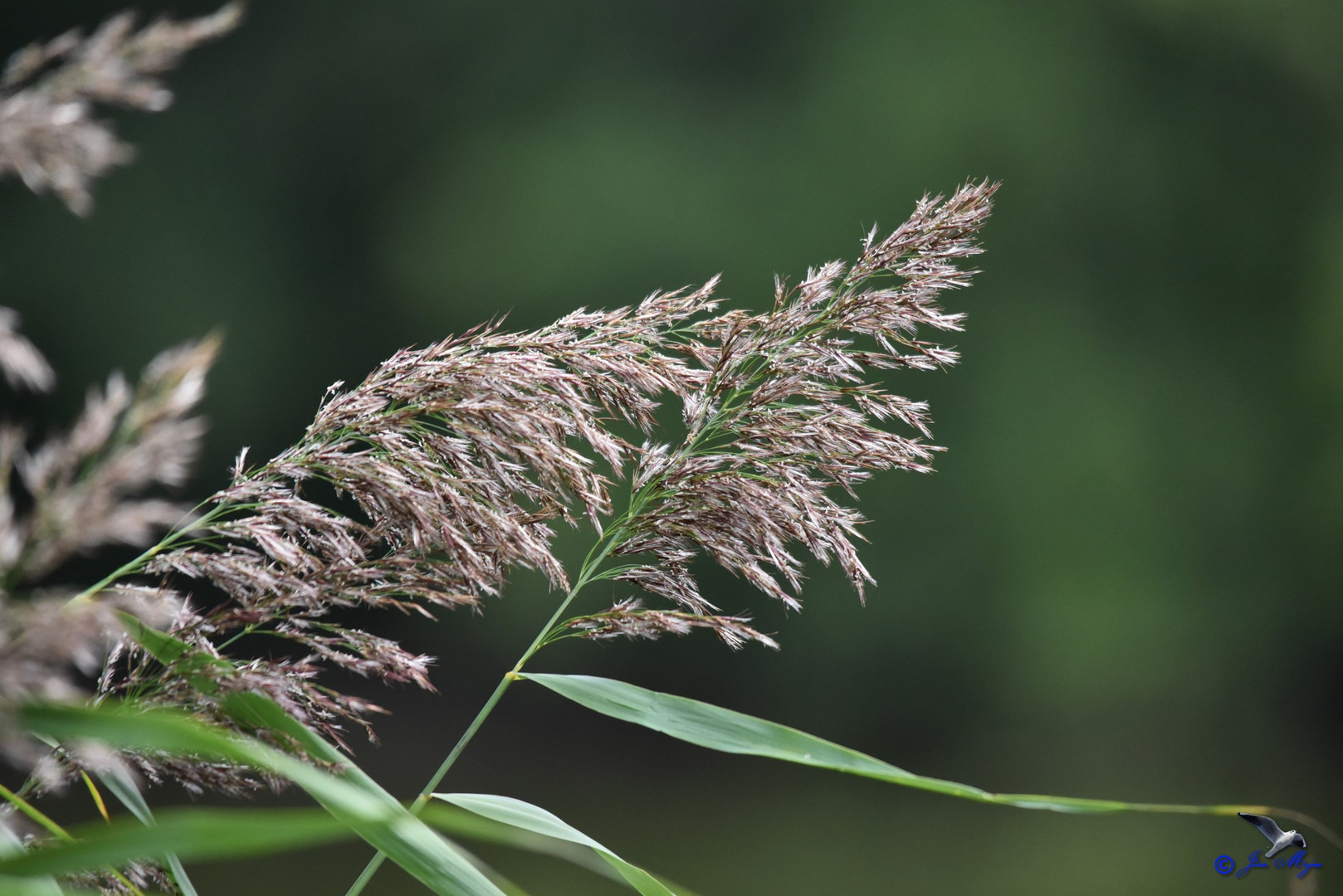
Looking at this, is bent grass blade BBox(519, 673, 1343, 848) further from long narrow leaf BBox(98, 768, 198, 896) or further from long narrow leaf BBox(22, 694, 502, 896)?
long narrow leaf BBox(98, 768, 198, 896)

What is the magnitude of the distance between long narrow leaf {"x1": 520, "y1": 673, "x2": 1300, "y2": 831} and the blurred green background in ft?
16.3

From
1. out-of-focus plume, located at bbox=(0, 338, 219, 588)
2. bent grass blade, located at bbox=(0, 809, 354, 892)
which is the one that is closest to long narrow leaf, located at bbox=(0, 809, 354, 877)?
bent grass blade, located at bbox=(0, 809, 354, 892)

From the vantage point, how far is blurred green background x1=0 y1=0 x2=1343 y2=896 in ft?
19.2

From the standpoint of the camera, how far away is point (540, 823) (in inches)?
32.3

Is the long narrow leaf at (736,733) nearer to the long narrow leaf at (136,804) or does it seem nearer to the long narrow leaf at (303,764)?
the long narrow leaf at (303,764)

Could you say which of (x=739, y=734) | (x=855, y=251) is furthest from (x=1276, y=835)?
(x=855, y=251)

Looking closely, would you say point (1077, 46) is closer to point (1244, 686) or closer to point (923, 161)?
point (923, 161)

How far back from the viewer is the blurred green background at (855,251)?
586 centimetres

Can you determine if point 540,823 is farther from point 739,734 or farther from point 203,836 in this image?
point 203,836

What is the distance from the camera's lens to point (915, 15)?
19.9 feet

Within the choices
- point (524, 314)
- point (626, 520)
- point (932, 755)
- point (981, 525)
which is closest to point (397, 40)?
point (524, 314)

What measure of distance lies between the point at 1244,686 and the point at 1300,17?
3882 millimetres

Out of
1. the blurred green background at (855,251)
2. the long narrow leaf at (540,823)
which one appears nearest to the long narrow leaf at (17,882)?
the long narrow leaf at (540,823)

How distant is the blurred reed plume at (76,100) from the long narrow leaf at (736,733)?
443mm
